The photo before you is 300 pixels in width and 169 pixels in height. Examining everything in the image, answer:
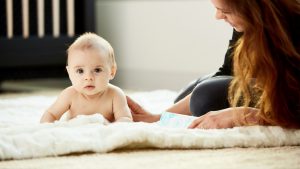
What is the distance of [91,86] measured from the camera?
154cm

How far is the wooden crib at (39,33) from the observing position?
2.79m

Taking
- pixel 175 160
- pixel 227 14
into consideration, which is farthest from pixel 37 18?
pixel 175 160

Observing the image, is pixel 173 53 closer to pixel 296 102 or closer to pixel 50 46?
pixel 50 46

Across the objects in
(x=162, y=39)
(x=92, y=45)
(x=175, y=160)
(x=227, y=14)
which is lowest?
(x=162, y=39)

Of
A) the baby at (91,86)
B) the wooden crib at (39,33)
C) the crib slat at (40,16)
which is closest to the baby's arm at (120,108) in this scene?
the baby at (91,86)

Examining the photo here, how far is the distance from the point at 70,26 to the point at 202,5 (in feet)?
2.17

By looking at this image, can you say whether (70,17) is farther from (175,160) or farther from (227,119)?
(175,160)

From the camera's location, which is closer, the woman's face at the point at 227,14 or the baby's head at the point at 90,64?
the woman's face at the point at 227,14

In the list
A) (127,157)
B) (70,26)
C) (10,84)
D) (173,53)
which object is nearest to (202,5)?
(173,53)

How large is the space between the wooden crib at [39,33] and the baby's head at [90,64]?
4.26ft

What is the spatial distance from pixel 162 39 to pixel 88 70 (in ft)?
4.71

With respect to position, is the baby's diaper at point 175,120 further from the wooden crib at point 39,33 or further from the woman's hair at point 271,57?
the wooden crib at point 39,33

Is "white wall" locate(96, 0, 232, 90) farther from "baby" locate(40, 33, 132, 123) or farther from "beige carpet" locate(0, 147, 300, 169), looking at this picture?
"beige carpet" locate(0, 147, 300, 169)

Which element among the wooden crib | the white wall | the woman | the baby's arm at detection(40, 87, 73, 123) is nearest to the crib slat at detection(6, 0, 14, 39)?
the wooden crib
